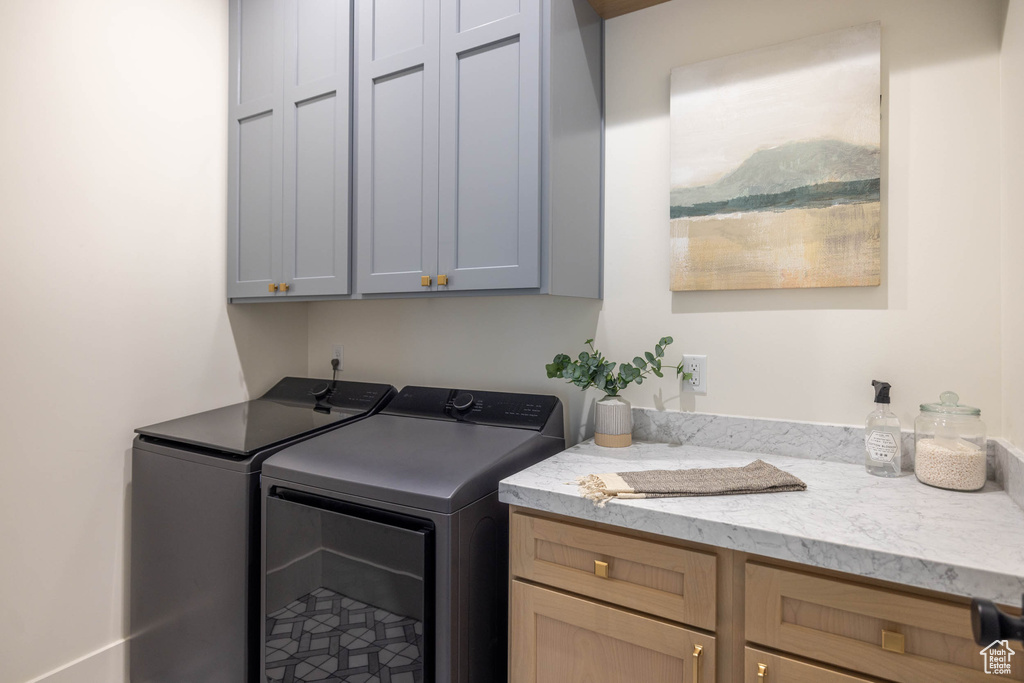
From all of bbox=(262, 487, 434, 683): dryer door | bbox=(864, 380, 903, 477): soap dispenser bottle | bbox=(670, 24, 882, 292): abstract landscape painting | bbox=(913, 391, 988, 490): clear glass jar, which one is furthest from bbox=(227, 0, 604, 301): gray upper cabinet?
bbox=(913, 391, 988, 490): clear glass jar

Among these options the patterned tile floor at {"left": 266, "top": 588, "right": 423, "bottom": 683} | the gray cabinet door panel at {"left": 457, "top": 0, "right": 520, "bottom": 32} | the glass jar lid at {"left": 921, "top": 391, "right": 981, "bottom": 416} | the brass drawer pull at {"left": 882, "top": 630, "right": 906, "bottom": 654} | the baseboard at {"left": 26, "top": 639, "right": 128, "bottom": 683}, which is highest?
the gray cabinet door panel at {"left": 457, "top": 0, "right": 520, "bottom": 32}

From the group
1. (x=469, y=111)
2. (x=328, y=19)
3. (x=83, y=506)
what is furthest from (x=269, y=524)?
(x=328, y=19)

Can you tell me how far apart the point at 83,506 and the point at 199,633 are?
1.99 feet

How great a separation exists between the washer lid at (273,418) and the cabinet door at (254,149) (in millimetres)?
459

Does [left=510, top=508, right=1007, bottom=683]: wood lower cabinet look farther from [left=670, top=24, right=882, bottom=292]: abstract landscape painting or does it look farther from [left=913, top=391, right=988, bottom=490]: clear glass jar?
[left=670, top=24, right=882, bottom=292]: abstract landscape painting

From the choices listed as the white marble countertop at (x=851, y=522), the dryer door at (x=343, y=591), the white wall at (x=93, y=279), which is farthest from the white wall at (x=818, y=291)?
the white wall at (x=93, y=279)

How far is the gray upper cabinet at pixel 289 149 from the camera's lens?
1.86 m

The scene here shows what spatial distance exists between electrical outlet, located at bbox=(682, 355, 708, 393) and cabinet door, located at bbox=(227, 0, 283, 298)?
1.55m

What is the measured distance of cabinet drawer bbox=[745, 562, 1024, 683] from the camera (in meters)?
0.84

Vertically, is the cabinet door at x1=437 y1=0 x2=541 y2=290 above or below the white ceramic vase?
above

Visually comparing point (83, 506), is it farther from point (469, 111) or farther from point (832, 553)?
point (832, 553)

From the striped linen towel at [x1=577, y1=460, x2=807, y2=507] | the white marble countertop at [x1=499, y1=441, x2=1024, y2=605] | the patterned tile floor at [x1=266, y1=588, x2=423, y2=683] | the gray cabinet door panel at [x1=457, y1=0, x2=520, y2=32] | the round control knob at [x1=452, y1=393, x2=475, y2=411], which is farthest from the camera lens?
the round control knob at [x1=452, y1=393, x2=475, y2=411]

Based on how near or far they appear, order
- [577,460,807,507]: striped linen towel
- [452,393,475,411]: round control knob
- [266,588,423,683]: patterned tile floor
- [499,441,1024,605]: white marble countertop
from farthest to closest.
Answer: [452,393,475,411]: round control knob
[266,588,423,683]: patterned tile floor
[577,460,807,507]: striped linen towel
[499,441,1024,605]: white marble countertop

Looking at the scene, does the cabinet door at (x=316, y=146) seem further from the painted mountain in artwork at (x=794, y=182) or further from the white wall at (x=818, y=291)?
the painted mountain in artwork at (x=794, y=182)
